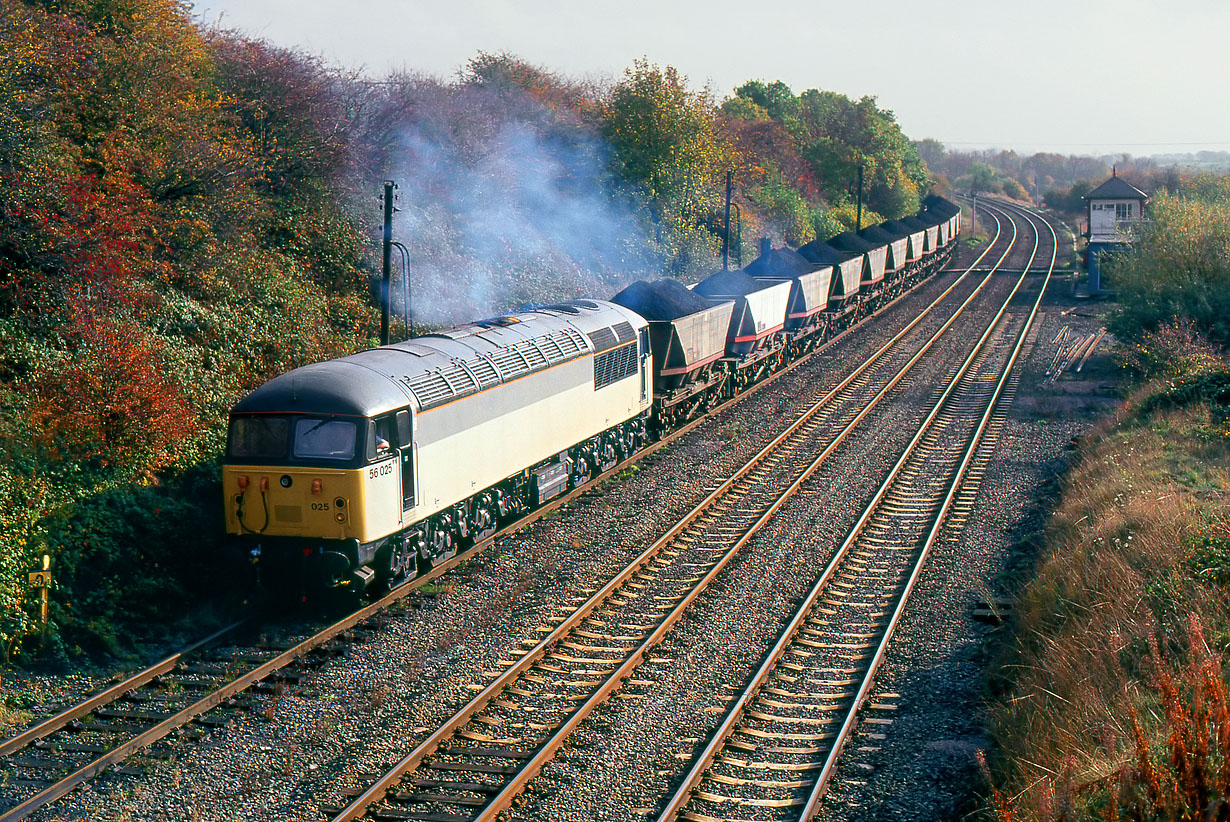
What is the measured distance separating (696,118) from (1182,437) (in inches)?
1211

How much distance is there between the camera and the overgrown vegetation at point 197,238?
14.4 m

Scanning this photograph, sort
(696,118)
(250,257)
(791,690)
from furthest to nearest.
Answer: (696,118) → (250,257) → (791,690)

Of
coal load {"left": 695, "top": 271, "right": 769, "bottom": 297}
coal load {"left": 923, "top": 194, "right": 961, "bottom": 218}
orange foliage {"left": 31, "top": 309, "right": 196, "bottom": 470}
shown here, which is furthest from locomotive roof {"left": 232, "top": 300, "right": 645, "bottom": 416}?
coal load {"left": 923, "top": 194, "right": 961, "bottom": 218}

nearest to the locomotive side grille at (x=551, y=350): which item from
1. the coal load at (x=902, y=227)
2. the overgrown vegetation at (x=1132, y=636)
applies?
the overgrown vegetation at (x=1132, y=636)

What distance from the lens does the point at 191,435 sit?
17266mm

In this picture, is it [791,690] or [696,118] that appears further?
[696,118]

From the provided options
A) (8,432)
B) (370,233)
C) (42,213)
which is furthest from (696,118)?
(8,432)

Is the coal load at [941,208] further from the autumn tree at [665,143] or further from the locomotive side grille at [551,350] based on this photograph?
the locomotive side grille at [551,350]

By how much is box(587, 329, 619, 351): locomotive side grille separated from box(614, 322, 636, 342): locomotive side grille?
24 centimetres

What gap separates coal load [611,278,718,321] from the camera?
2377cm

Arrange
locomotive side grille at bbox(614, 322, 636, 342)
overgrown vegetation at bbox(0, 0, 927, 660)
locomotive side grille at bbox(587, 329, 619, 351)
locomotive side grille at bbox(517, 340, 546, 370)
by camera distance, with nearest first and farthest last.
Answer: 1. overgrown vegetation at bbox(0, 0, 927, 660)
2. locomotive side grille at bbox(517, 340, 546, 370)
3. locomotive side grille at bbox(587, 329, 619, 351)
4. locomotive side grille at bbox(614, 322, 636, 342)

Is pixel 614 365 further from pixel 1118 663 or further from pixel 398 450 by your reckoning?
pixel 1118 663

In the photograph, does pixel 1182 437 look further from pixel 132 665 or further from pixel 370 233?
pixel 370 233

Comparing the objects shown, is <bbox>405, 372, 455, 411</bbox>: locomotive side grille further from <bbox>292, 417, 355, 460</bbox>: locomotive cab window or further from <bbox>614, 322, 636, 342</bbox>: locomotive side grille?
<bbox>614, 322, 636, 342</bbox>: locomotive side grille
